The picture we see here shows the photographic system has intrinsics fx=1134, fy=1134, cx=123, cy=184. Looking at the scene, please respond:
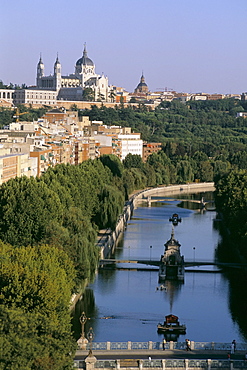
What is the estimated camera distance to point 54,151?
70.6m

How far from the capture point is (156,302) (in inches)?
1599

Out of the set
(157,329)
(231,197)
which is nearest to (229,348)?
(157,329)

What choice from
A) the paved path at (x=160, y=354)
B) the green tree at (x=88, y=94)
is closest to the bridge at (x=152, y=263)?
the paved path at (x=160, y=354)

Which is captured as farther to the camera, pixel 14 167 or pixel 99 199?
pixel 99 199

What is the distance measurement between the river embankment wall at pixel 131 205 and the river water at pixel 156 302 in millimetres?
684

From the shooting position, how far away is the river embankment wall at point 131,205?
5228 centimetres

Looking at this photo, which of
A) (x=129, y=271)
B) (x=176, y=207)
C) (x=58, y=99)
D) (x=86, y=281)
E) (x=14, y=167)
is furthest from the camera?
(x=58, y=99)

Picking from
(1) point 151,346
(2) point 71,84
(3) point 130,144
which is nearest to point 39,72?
(2) point 71,84

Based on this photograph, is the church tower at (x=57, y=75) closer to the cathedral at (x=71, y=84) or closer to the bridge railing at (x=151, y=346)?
the cathedral at (x=71, y=84)

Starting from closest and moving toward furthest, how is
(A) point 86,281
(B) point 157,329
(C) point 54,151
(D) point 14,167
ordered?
(B) point 157,329, (A) point 86,281, (D) point 14,167, (C) point 54,151

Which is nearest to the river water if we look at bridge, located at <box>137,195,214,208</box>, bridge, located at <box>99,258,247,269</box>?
bridge, located at <box>99,258,247,269</box>

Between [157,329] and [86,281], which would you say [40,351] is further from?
[86,281]

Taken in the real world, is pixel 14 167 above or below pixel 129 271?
above

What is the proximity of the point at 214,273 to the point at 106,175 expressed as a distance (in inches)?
1011
